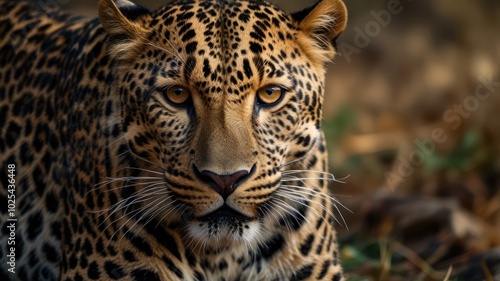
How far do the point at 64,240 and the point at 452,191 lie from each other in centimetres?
632

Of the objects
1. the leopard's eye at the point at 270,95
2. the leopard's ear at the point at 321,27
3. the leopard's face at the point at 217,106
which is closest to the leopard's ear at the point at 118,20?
the leopard's face at the point at 217,106

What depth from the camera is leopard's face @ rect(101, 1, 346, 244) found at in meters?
5.71

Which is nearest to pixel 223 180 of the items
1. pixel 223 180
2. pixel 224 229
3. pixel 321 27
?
pixel 223 180

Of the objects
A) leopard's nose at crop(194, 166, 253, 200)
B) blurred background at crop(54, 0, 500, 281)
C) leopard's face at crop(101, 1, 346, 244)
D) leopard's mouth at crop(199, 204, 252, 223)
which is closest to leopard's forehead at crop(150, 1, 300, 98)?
leopard's face at crop(101, 1, 346, 244)

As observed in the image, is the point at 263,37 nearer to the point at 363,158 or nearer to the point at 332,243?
the point at 332,243

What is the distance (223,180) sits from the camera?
5.54 m

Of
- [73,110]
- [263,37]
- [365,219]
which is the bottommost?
[365,219]

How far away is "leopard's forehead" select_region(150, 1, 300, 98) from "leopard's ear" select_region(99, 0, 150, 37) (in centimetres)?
11

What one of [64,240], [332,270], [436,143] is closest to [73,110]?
[64,240]

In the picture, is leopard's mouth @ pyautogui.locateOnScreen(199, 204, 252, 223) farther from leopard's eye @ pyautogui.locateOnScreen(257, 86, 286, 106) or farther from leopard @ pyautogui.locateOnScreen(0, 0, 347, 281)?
leopard's eye @ pyautogui.locateOnScreen(257, 86, 286, 106)

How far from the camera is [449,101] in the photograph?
14156 millimetres

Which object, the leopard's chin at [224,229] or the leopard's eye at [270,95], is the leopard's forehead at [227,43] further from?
the leopard's chin at [224,229]

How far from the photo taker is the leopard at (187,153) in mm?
5812

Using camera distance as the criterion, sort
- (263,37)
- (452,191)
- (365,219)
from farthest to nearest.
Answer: (452,191), (365,219), (263,37)
